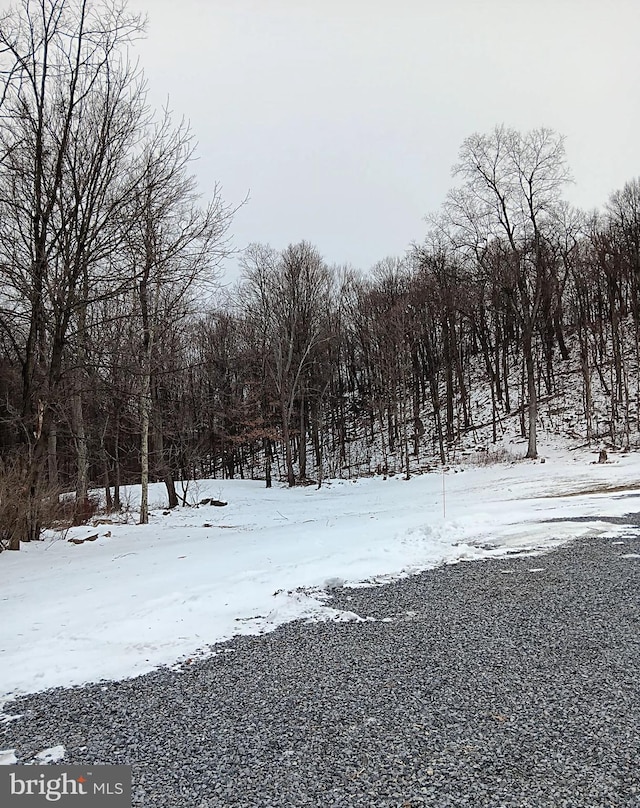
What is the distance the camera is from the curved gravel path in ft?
7.38

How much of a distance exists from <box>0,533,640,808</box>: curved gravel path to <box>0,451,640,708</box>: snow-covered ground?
1.43 ft

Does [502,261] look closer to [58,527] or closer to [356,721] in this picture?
[58,527]

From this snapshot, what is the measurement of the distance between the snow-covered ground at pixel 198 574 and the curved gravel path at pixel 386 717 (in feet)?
1.43

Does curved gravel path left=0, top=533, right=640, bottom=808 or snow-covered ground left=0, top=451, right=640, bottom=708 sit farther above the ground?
snow-covered ground left=0, top=451, right=640, bottom=708

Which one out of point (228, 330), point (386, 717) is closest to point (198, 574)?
point (386, 717)

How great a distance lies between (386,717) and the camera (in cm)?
283

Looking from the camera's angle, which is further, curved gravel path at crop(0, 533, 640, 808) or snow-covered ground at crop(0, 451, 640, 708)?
snow-covered ground at crop(0, 451, 640, 708)

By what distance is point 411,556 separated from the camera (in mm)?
6863

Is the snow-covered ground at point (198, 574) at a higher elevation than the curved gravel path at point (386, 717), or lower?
higher

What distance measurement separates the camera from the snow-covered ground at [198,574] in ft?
13.1

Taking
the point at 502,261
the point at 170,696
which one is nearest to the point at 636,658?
the point at 170,696

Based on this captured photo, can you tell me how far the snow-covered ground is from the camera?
3988mm

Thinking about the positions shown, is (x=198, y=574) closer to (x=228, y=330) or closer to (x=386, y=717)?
(x=386, y=717)

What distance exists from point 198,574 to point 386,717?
12.0ft
